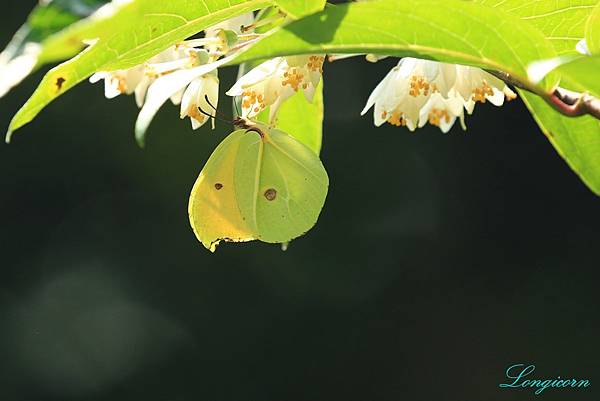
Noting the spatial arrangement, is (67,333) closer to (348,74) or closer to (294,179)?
(348,74)

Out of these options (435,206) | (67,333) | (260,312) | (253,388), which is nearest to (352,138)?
(435,206)

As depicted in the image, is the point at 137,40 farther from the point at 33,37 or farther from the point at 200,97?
the point at 200,97

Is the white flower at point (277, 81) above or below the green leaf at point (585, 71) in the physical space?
above

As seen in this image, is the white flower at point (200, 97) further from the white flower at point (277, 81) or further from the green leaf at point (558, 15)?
the green leaf at point (558, 15)

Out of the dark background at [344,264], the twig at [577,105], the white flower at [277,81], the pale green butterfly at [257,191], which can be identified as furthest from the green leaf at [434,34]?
the dark background at [344,264]

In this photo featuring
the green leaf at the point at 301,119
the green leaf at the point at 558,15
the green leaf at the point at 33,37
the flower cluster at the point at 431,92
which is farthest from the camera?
the green leaf at the point at 301,119
